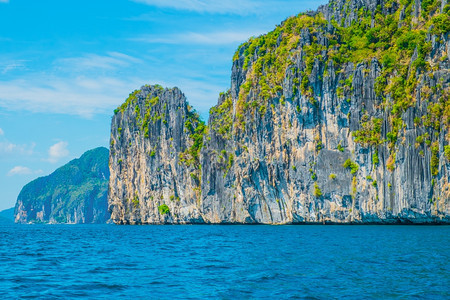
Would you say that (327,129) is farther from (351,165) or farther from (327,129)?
(351,165)

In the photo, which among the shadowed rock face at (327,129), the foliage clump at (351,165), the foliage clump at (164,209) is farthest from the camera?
the foliage clump at (164,209)

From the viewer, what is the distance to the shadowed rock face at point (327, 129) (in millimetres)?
62594

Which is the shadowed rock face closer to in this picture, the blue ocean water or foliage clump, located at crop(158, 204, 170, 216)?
foliage clump, located at crop(158, 204, 170, 216)

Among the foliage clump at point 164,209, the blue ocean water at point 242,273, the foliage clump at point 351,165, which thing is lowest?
the blue ocean water at point 242,273

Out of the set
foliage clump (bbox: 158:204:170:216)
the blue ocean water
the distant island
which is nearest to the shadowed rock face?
the distant island

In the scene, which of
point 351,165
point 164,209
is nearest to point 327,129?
point 351,165

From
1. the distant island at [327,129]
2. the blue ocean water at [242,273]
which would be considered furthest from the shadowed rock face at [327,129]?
the blue ocean water at [242,273]

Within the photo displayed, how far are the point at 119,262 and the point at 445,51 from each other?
51.0m

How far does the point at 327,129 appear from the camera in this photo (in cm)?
7638

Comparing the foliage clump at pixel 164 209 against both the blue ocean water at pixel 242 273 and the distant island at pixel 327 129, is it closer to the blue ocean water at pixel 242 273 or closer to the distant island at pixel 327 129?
the distant island at pixel 327 129

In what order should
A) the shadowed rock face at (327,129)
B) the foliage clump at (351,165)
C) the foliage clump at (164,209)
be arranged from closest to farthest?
the shadowed rock face at (327,129)
the foliage clump at (351,165)
the foliage clump at (164,209)

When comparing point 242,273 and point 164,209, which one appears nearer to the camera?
point 242,273

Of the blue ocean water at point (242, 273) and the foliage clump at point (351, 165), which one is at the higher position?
the foliage clump at point (351, 165)

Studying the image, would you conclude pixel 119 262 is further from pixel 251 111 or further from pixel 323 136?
pixel 251 111
